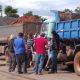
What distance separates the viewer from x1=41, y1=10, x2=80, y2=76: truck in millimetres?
14991

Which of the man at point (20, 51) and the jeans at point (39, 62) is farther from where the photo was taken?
the man at point (20, 51)

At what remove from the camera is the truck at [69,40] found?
49.2 feet

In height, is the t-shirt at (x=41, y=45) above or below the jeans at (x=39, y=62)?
above

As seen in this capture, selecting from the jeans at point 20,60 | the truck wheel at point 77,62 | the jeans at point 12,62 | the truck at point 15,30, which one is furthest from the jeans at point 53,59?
the truck at point 15,30

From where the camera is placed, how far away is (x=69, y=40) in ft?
52.5

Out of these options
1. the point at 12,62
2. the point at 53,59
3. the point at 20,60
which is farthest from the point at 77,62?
the point at 12,62

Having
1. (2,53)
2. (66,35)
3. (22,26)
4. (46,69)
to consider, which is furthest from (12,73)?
(2,53)

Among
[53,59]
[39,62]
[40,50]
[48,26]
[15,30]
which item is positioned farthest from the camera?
[15,30]

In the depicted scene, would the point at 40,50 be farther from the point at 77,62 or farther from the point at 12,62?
the point at 12,62

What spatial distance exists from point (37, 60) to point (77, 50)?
68.1 inches

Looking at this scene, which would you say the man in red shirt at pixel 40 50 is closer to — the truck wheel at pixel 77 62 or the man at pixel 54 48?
the man at pixel 54 48

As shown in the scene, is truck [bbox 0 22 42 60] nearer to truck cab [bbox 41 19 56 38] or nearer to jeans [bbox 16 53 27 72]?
truck cab [bbox 41 19 56 38]

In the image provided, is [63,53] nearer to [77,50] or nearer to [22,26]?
[77,50]

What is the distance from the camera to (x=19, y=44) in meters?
15.2
